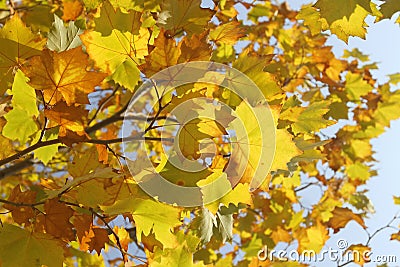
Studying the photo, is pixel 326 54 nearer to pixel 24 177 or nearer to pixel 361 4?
pixel 361 4

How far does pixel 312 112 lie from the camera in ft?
4.56

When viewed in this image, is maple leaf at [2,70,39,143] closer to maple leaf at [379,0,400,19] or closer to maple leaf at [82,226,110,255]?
maple leaf at [82,226,110,255]

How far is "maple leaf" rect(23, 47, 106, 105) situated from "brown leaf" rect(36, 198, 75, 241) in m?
0.25

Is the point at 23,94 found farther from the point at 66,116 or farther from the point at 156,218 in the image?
the point at 156,218

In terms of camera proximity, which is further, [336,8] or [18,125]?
[18,125]

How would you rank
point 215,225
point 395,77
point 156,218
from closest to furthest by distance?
1. point 156,218
2. point 215,225
3. point 395,77

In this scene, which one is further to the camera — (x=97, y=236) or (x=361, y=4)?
(x=97, y=236)

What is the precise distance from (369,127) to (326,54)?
31.8 inches

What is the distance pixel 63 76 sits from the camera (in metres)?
0.98

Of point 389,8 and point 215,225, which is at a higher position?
point 389,8

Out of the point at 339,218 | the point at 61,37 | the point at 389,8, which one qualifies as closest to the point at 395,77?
the point at 339,218

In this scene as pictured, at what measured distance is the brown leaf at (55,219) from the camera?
39.7 inches

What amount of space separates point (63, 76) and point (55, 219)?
1.13 feet

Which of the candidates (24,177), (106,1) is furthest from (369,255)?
(24,177)
